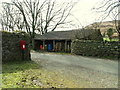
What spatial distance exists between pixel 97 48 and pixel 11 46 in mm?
10177

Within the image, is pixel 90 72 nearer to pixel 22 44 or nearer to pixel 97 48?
pixel 22 44

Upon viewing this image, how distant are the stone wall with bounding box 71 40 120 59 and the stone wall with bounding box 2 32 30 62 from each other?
8793mm

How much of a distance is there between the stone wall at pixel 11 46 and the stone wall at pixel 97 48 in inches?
346

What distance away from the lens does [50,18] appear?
1323 inches

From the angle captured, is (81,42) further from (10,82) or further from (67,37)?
(10,82)

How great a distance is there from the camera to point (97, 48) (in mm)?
16734

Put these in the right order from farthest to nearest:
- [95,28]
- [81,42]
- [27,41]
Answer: [95,28]
[81,42]
[27,41]

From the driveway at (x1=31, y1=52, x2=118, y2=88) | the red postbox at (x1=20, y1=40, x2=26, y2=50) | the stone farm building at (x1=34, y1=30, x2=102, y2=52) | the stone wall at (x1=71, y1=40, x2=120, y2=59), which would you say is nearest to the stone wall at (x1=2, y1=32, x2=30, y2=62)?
the red postbox at (x1=20, y1=40, x2=26, y2=50)

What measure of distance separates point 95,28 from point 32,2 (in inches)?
600

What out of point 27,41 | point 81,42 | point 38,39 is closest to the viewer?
point 27,41

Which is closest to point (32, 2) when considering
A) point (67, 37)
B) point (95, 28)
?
point (67, 37)

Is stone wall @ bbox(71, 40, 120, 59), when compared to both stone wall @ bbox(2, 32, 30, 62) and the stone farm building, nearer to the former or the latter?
the stone farm building

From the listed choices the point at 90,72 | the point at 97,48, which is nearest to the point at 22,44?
the point at 90,72

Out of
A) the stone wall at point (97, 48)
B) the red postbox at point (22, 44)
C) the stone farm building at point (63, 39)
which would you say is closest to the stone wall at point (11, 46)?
the red postbox at point (22, 44)
